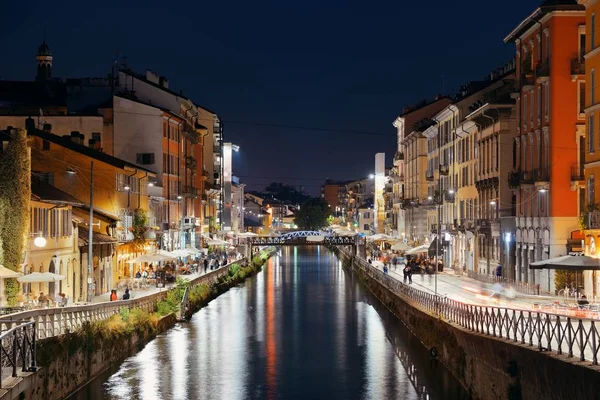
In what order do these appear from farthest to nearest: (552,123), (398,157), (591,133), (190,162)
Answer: (398,157)
(190,162)
(552,123)
(591,133)

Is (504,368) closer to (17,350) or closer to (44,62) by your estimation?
(17,350)

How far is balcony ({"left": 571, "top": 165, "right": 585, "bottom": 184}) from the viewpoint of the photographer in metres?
53.5

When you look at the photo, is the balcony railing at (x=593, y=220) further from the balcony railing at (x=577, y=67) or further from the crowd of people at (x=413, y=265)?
the crowd of people at (x=413, y=265)

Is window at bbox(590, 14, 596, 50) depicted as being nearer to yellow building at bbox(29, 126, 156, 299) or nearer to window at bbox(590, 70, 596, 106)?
window at bbox(590, 70, 596, 106)

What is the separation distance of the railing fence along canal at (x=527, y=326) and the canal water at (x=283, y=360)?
2.20m

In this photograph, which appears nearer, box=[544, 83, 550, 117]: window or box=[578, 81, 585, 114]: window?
box=[578, 81, 585, 114]: window

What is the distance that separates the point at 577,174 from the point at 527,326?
28.7m

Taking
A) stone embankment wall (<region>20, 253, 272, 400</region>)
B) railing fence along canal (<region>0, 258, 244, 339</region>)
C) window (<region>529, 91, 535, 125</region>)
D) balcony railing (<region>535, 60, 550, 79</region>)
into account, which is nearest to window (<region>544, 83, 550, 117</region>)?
balcony railing (<region>535, 60, 550, 79</region>)

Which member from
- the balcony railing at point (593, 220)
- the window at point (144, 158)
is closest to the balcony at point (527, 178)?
the balcony railing at point (593, 220)

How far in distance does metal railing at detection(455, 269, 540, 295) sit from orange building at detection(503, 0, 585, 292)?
1051 millimetres

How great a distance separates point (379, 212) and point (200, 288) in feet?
332

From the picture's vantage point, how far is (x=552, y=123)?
54094 millimetres

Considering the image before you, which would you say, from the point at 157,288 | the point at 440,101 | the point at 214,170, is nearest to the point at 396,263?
the point at 440,101

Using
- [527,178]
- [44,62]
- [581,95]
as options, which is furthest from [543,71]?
[44,62]
